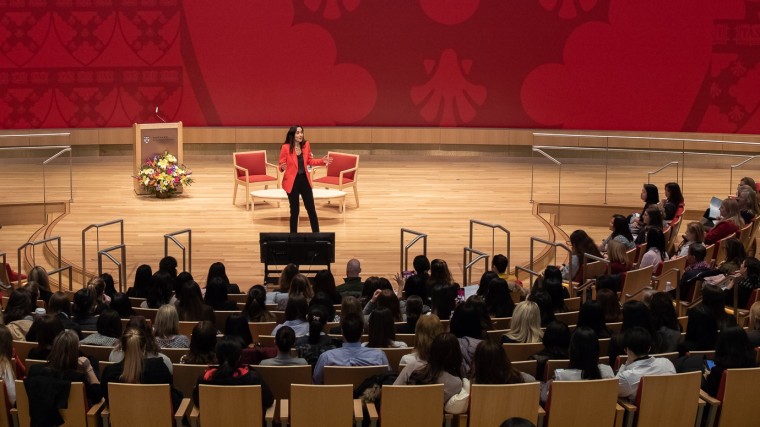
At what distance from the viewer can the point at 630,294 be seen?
7.55 m

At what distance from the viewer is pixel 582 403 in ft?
15.4

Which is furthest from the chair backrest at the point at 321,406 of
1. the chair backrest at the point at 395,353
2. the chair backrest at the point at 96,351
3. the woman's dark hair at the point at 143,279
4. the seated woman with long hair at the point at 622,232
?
the seated woman with long hair at the point at 622,232

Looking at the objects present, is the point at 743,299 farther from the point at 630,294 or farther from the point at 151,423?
the point at 151,423

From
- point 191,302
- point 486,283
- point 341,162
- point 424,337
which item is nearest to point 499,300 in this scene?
point 486,283

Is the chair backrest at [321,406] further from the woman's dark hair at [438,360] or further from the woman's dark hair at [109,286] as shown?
the woman's dark hair at [109,286]

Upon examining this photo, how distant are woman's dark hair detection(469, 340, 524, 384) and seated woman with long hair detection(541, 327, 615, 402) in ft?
0.67

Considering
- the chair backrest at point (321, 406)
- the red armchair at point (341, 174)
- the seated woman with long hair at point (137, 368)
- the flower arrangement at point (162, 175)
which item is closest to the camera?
the chair backrest at point (321, 406)

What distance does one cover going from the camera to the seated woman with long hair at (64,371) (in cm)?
468

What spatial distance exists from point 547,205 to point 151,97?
691 centimetres

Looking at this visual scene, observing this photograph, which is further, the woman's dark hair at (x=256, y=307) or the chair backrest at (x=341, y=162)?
the chair backrest at (x=341, y=162)

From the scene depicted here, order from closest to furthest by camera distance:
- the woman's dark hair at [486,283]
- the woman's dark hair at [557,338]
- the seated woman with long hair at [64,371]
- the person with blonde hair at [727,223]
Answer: the seated woman with long hair at [64,371], the woman's dark hair at [557,338], the woman's dark hair at [486,283], the person with blonde hair at [727,223]

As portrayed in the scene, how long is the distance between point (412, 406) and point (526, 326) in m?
1.16

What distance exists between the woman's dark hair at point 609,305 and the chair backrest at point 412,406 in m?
1.82

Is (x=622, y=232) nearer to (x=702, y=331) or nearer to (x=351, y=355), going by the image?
(x=702, y=331)
